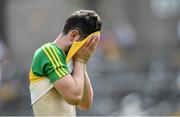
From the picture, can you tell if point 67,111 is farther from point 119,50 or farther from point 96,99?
point 119,50

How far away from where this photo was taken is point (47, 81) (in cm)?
844

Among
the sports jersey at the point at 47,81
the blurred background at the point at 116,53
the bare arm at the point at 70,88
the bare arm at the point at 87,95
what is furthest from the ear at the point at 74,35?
the blurred background at the point at 116,53

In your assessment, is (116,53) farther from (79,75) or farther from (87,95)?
(79,75)

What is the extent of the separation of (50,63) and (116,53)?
22500 mm

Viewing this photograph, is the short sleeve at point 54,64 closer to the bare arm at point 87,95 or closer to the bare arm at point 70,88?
the bare arm at point 70,88

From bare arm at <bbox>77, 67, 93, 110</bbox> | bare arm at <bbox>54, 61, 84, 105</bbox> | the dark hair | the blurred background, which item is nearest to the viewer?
bare arm at <bbox>54, 61, 84, 105</bbox>

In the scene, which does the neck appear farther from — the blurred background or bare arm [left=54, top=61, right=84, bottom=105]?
the blurred background

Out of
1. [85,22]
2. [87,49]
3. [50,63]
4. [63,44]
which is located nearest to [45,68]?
[50,63]

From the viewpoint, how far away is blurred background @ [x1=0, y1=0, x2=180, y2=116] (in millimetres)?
21406

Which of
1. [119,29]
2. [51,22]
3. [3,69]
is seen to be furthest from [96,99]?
[51,22]

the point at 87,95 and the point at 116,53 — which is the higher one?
the point at 87,95

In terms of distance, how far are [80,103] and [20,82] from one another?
48.2ft

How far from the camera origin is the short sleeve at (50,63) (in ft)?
27.4

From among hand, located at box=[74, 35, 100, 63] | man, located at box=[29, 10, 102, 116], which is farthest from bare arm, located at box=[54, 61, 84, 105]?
hand, located at box=[74, 35, 100, 63]
